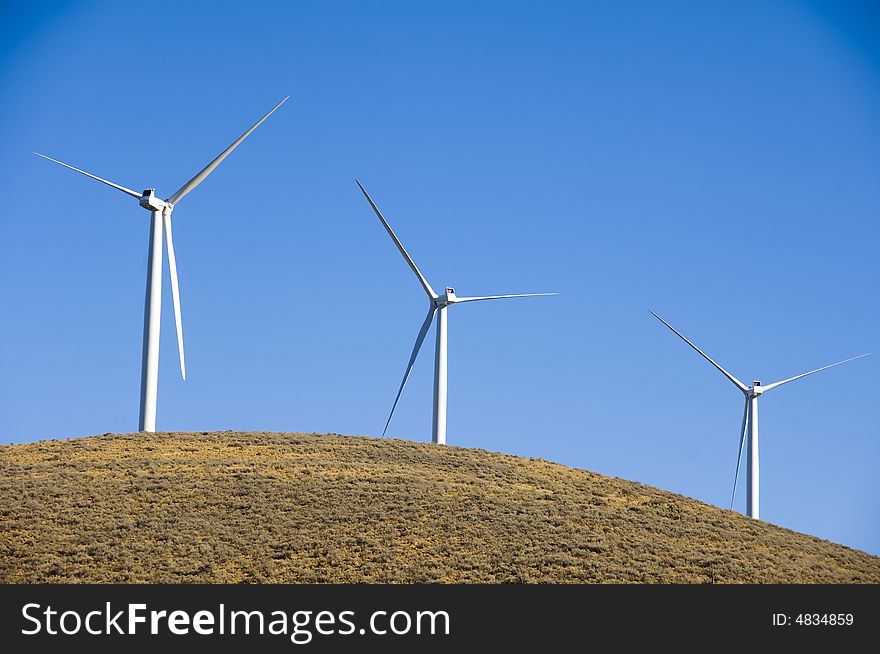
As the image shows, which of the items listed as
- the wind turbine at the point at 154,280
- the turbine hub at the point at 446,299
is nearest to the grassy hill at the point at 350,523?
the wind turbine at the point at 154,280

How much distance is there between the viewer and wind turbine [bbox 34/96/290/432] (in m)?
63.5

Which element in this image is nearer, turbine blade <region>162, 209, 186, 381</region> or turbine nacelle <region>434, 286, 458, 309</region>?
turbine blade <region>162, 209, 186, 381</region>

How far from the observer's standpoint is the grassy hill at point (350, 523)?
46.5 meters

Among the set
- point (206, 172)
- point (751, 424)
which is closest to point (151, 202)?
point (206, 172)

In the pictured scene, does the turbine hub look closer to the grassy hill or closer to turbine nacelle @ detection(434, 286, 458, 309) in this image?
turbine nacelle @ detection(434, 286, 458, 309)

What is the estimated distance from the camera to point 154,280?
64.5 metres

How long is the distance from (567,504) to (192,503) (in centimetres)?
1739

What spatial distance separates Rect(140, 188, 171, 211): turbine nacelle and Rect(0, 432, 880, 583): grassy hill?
41.3ft

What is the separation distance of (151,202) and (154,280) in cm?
443

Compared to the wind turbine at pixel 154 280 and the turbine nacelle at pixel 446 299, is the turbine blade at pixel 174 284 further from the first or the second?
the turbine nacelle at pixel 446 299

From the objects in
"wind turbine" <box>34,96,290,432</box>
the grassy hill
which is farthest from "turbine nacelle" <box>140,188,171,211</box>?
the grassy hill

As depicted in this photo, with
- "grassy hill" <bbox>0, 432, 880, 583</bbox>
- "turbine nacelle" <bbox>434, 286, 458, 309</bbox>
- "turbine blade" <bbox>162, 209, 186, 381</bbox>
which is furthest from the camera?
"turbine nacelle" <bbox>434, 286, 458, 309</bbox>

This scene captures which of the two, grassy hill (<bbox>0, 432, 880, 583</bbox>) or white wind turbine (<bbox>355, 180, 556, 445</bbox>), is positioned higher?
white wind turbine (<bbox>355, 180, 556, 445</bbox>)

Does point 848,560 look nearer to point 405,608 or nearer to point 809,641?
point 809,641
